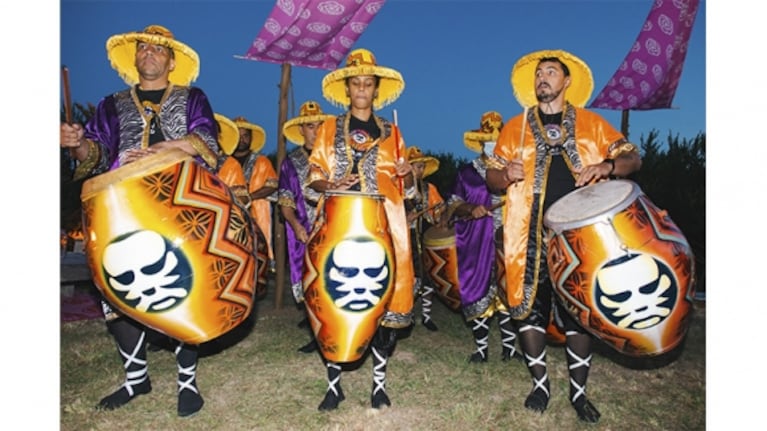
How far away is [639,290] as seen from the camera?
2.25 metres

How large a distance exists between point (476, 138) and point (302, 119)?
61.9 inches

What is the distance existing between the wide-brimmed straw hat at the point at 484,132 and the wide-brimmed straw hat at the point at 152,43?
2.57m

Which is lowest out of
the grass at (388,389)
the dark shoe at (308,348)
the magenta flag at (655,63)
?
the dark shoe at (308,348)

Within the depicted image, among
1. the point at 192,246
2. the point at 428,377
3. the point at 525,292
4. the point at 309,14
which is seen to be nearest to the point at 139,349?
the point at 192,246

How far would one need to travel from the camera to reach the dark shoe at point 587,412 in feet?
9.64

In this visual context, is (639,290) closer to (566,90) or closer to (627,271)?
(627,271)

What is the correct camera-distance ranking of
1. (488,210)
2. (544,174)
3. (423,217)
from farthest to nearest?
(423,217) → (488,210) → (544,174)

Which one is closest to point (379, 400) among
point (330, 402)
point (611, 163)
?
point (330, 402)

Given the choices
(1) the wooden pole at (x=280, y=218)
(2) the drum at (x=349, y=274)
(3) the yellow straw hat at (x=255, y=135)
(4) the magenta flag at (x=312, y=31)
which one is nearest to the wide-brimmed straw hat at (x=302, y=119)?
(1) the wooden pole at (x=280, y=218)

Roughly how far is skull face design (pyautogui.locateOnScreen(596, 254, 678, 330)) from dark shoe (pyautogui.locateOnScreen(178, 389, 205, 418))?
2257mm

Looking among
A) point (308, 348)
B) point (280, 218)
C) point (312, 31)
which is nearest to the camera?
point (308, 348)

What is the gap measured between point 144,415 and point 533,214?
241 centimetres

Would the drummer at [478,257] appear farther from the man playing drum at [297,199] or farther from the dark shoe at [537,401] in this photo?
the man playing drum at [297,199]

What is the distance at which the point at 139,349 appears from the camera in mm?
3074
